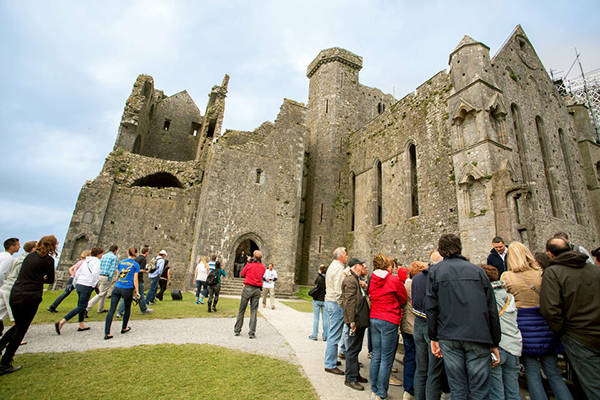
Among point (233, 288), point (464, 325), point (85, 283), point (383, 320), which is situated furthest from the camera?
point (233, 288)

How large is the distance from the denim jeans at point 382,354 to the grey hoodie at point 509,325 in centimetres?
124

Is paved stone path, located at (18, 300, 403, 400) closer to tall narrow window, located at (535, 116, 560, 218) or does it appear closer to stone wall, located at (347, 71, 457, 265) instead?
stone wall, located at (347, 71, 457, 265)

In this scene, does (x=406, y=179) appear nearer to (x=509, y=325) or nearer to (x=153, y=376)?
(x=509, y=325)

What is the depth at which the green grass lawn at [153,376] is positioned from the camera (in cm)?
347

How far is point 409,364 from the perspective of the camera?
13.5ft

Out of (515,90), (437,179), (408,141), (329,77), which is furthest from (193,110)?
(515,90)

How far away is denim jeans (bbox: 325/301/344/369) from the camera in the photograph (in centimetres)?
467

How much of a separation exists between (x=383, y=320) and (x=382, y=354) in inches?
16.7

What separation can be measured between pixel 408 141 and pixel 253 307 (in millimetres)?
13531

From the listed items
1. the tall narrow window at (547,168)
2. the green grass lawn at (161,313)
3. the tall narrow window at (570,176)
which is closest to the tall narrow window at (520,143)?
the tall narrow window at (547,168)

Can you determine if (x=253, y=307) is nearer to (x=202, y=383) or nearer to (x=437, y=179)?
(x=202, y=383)

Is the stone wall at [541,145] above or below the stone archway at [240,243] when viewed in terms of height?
above

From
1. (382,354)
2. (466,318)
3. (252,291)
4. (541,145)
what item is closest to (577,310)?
(466,318)

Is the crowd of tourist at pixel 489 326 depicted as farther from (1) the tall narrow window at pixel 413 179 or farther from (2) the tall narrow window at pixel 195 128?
(2) the tall narrow window at pixel 195 128
